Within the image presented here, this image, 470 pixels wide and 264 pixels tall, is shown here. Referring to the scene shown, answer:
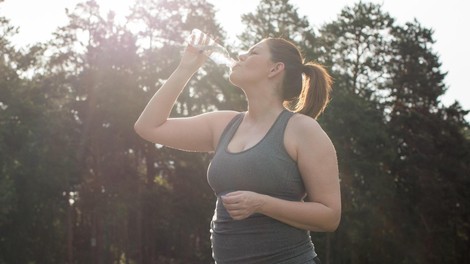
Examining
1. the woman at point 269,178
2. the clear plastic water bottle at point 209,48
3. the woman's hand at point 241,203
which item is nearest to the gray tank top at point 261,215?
the woman at point 269,178

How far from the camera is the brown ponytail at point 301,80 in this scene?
3.44m

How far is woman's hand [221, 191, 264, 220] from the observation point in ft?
9.06

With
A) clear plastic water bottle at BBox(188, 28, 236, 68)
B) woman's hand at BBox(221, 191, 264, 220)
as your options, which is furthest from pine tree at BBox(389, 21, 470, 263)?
woman's hand at BBox(221, 191, 264, 220)

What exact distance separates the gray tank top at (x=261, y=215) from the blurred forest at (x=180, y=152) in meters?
26.4

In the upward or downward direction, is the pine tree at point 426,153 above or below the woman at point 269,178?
above

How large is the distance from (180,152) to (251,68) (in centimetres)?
3092

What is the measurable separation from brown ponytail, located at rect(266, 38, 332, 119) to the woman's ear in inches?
0.7

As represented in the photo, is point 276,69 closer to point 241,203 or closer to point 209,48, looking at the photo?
point 209,48

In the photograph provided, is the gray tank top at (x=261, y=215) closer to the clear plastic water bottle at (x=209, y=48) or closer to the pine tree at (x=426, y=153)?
the clear plastic water bottle at (x=209, y=48)

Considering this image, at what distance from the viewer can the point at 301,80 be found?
3.51m

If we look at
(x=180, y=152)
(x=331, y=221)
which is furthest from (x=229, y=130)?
(x=180, y=152)

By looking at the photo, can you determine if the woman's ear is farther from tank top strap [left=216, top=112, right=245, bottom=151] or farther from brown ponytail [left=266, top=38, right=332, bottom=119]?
tank top strap [left=216, top=112, right=245, bottom=151]

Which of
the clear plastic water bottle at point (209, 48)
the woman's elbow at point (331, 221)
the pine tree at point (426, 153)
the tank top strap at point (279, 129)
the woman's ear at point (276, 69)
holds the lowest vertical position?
the woman's elbow at point (331, 221)

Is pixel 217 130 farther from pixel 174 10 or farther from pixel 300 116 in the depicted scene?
pixel 174 10
